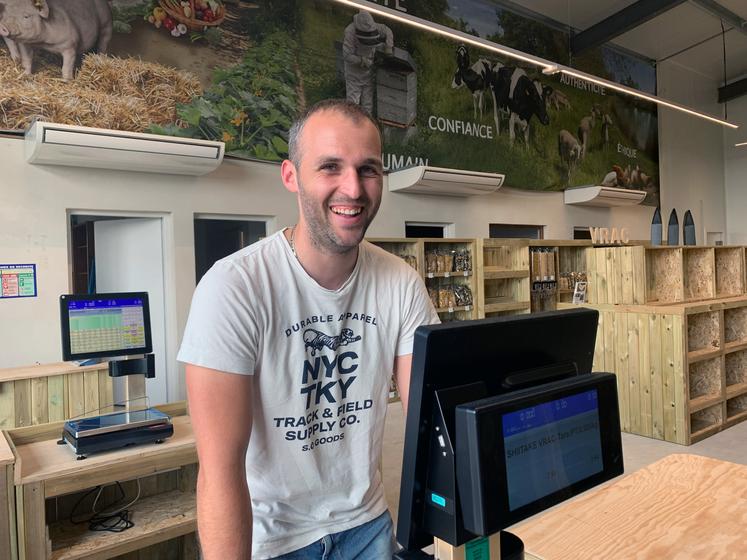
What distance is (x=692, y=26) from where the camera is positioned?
33.9 feet

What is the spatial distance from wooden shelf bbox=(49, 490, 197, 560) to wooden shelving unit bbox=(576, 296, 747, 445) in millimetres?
4061

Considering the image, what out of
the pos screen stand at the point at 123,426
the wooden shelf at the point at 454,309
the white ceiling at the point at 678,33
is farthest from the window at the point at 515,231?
the pos screen stand at the point at 123,426

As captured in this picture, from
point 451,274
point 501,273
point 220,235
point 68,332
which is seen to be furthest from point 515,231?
point 68,332

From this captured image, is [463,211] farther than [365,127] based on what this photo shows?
Yes

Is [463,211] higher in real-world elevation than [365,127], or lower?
higher

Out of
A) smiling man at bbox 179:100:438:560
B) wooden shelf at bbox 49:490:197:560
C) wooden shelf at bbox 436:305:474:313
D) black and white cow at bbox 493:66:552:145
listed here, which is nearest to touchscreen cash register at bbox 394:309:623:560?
smiling man at bbox 179:100:438:560

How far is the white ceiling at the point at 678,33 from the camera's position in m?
9.12

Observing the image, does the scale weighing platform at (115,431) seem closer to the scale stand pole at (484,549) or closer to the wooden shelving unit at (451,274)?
the scale stand pole at (484,549)

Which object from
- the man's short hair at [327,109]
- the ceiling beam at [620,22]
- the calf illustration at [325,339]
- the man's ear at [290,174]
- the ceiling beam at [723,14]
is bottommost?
the calf illustration at [325,339]

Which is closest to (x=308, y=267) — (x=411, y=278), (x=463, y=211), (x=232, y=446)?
(x=411, y=278)

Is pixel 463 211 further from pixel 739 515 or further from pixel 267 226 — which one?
pixel 739 515

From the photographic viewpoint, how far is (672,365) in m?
5.03

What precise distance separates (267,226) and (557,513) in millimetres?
5262

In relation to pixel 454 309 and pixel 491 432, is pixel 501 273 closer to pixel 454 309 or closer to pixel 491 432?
pixel 454 309
